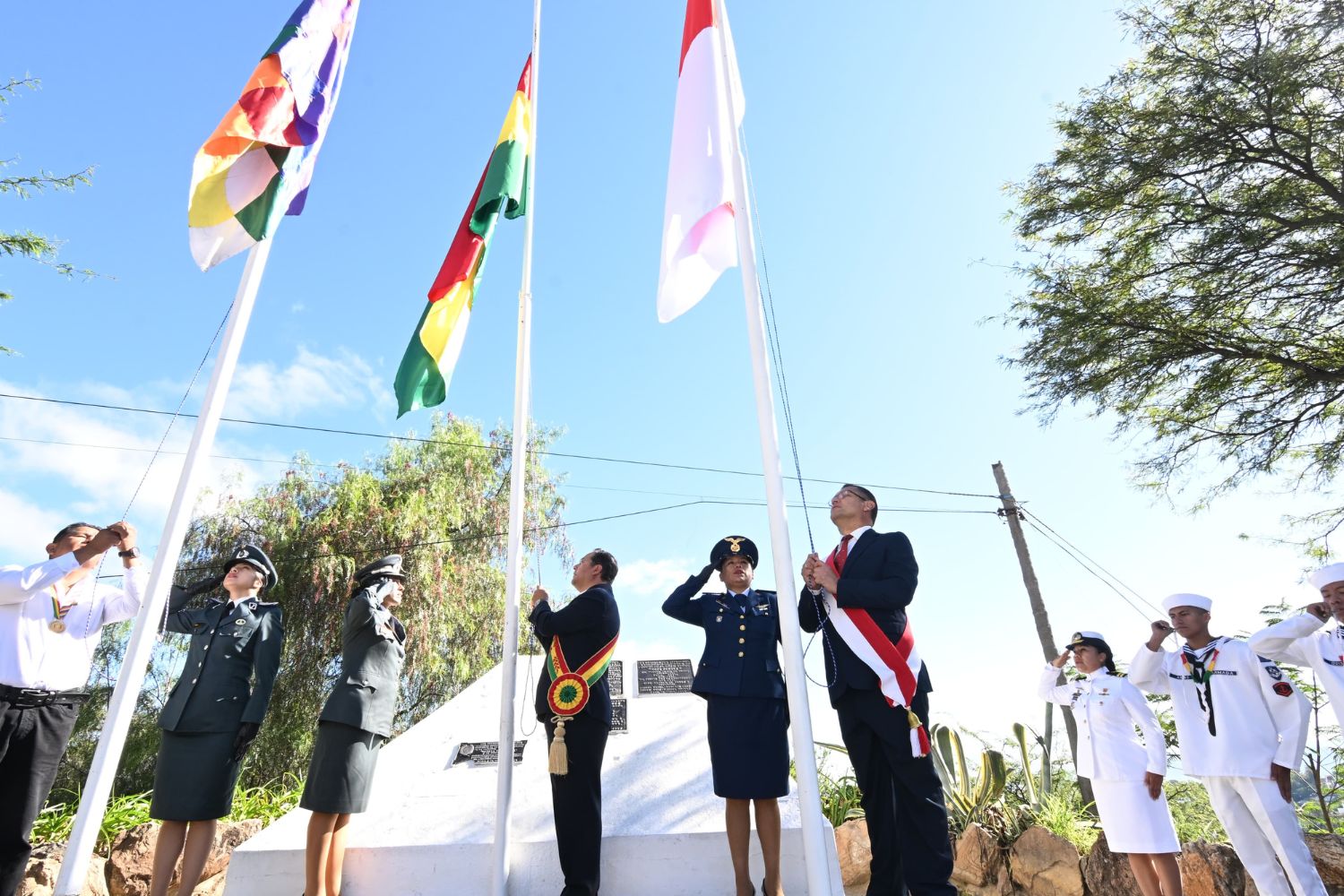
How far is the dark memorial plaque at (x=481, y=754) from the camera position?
4.43 m

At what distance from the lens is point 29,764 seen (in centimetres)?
321

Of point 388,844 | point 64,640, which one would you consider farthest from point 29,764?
point 388,844

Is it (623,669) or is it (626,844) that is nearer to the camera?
(626,844)

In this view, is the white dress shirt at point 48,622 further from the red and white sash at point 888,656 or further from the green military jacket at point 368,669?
the red and white sash at point 888,656

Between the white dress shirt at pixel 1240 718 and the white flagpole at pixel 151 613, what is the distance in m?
5.09

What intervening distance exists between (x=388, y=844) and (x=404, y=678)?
7.50m

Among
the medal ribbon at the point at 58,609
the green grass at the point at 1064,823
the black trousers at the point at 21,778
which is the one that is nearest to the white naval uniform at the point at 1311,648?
the green grass at the point at 1064,823

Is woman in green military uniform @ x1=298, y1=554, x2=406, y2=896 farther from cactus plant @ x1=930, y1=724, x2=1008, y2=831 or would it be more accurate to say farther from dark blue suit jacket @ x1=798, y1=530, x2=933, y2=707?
cactus plant @ x1=930, y1=724, x2=1008, y2=831

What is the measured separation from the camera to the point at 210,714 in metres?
3.27

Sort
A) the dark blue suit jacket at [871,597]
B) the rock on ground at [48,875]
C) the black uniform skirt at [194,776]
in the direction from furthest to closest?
1. the rock on ground at [48,875]
2. the black uniform skirt at [194,776]
3. the dark blue suit jacket at [871,597]

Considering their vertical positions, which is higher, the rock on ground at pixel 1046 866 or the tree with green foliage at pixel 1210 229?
the tree with green foliage at pixel 1210 229

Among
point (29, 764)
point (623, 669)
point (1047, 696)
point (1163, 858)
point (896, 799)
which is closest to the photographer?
point (896, 799)

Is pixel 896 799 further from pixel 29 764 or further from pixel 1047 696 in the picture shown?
pixel 29 764

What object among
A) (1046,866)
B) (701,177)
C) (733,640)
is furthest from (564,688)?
(1046,866)
